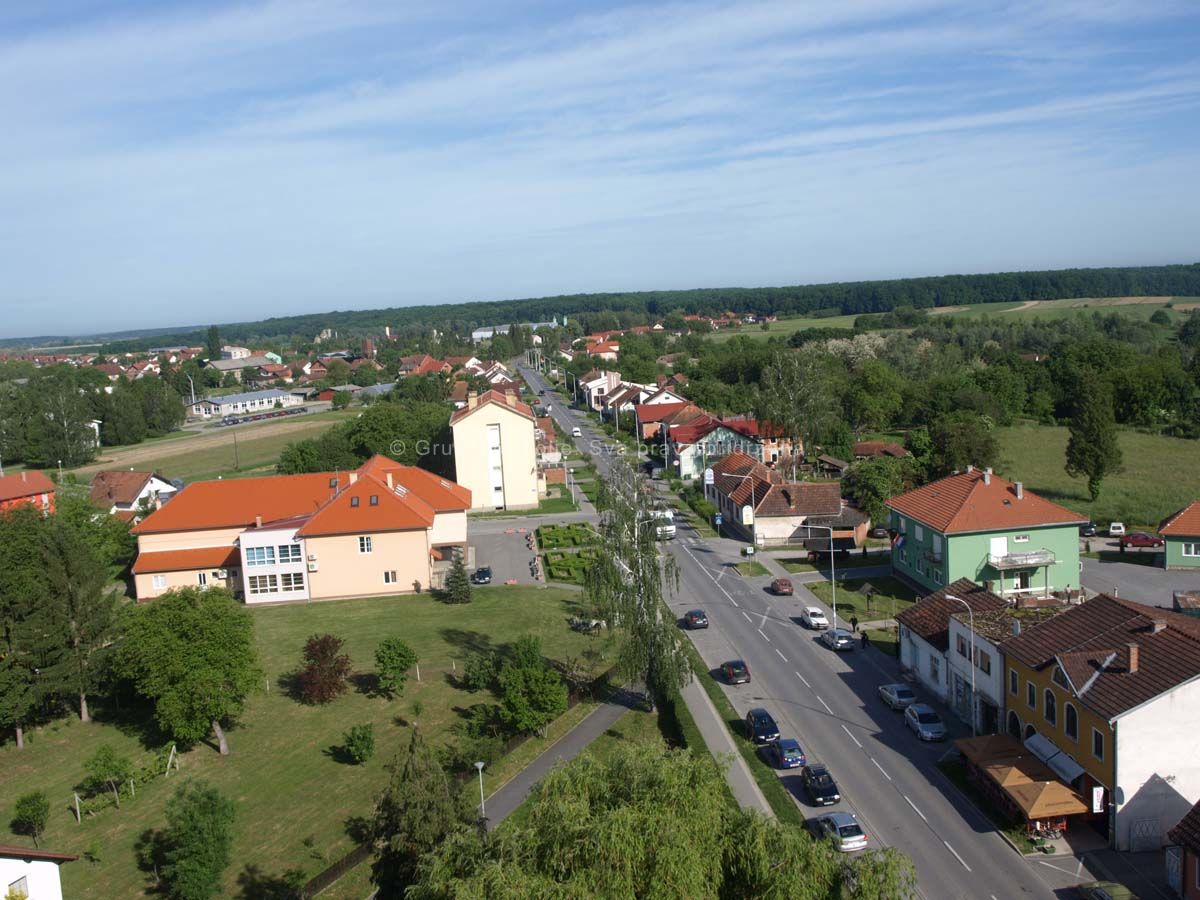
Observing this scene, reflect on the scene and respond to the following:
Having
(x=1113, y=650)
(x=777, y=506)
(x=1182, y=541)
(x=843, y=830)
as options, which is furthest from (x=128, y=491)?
(x=1182, y=541)

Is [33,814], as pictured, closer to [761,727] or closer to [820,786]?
[761,727]

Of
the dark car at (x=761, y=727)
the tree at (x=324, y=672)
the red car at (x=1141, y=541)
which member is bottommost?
the red car at (x=1141, y=541)

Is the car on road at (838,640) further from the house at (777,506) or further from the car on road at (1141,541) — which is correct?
the car on road at (1141,541)

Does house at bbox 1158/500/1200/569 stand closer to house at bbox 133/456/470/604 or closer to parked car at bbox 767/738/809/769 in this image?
parked car at bbox 767/738/809/769

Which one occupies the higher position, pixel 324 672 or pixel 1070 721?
pixel 1070 721

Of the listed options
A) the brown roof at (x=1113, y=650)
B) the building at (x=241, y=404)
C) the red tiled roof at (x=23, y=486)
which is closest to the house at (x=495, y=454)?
the red tiled roof at (x=23, y=486)

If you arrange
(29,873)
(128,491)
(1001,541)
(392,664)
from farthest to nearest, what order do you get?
(128,491) < (1001,541) < (392,664) < (29,873)

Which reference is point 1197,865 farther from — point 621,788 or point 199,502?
point 199,502
